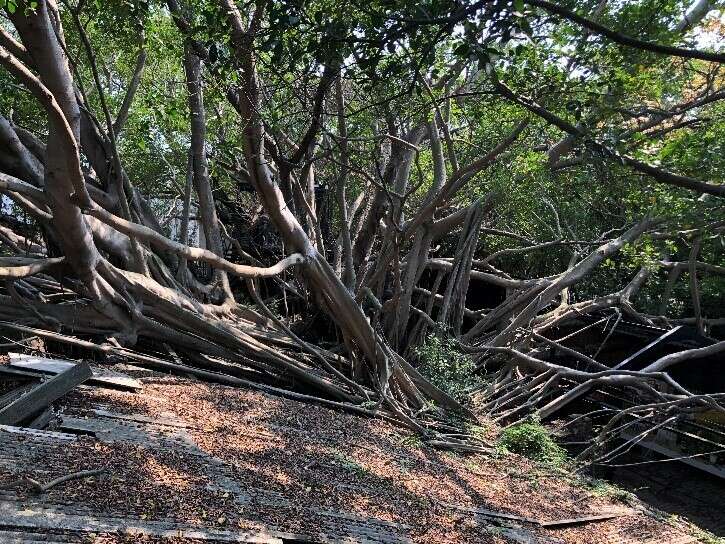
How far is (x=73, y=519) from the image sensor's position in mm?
2344

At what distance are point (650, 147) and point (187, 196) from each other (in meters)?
5.28

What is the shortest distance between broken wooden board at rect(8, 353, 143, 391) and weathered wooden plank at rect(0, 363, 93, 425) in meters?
0.17

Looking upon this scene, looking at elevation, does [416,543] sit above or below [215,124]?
Answer: below

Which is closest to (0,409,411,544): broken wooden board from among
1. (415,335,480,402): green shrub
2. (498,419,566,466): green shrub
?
(498,419,566,466): green shrub

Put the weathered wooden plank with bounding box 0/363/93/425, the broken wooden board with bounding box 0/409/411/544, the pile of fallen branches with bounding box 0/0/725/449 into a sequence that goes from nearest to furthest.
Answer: the broken wooden board with bounding box 0/409/411/544
the weathered wooden plank with bounding box 0/363/93/425
the pile of fallen branches with bounding box 0/0/725/449

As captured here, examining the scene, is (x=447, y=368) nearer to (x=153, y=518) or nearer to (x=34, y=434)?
(x=34, y=434)

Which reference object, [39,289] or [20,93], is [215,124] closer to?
[20,93]

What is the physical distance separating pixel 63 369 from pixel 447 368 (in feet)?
15.5

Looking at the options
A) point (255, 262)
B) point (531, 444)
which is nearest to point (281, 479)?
point (531, 444)

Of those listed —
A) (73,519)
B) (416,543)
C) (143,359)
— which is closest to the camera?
(73,519)

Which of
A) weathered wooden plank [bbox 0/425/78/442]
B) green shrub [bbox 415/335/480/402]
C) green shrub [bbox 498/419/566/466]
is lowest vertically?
green shrub [bbox 498/419/566/466]

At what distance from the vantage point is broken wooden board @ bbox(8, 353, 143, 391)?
4082mm

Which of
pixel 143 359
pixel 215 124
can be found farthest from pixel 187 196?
pixel 143 359

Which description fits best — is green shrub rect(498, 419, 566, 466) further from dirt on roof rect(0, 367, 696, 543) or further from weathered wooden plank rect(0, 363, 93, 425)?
weathered wooden plank rect(0, 363, 93, 425)
